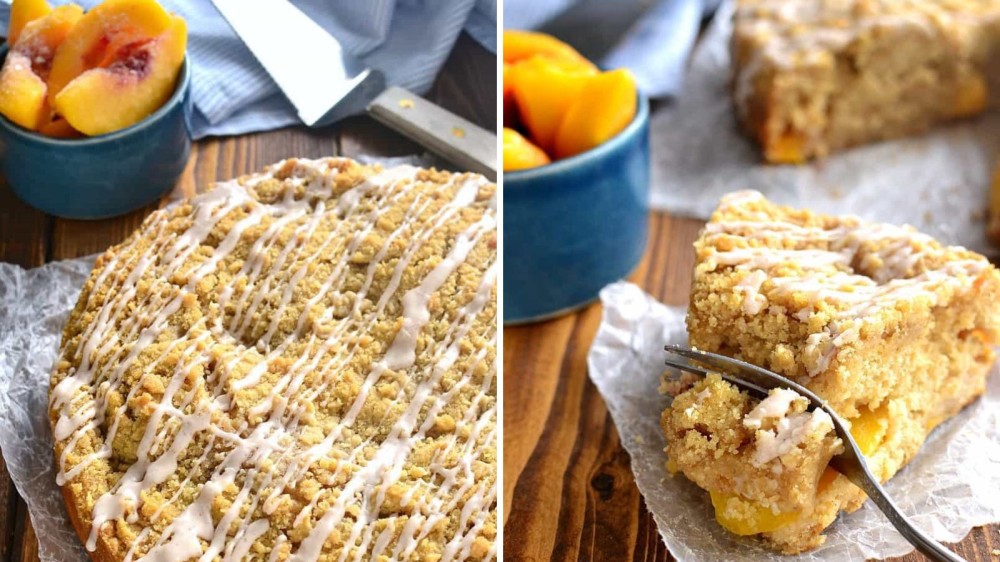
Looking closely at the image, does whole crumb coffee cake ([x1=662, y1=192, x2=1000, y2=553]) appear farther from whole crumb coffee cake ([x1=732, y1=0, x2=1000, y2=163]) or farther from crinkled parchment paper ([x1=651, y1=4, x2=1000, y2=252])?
whole crumb coffee cake ([x1=732, y1=0, x2=1000, y2=163])

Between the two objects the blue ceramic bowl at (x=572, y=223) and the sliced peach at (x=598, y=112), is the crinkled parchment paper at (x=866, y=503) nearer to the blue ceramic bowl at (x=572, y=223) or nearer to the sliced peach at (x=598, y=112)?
the blue ceramic bowl at (x=572, y=223)

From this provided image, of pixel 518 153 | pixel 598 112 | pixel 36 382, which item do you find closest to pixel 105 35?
pixel 36 382

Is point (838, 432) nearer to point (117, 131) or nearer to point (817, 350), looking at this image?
point (817, 350)

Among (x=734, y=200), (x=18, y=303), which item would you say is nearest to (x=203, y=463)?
(x=18, y=303)

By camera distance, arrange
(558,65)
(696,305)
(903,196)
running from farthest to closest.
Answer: (903,196) → (558,65) → (696,305)

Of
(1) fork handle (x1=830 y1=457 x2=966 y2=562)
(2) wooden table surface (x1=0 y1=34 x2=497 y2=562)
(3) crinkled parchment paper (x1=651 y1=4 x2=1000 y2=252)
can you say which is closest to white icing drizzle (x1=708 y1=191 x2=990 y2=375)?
(1) fork handle (x1=830 y1=457 x2=966 y2=562)

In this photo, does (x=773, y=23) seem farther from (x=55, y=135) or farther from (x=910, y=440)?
(x=55, y=135)

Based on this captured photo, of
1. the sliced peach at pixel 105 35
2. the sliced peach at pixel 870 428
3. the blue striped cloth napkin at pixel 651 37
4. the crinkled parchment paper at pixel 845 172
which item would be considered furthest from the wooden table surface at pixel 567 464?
the sliced peach at pixel 105 35
